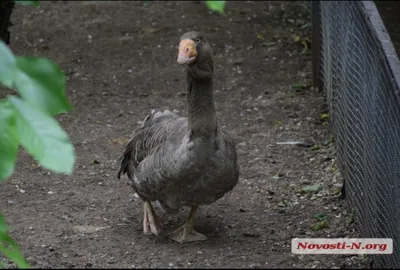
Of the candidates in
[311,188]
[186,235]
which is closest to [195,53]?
[186,235]

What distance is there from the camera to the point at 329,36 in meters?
7.80

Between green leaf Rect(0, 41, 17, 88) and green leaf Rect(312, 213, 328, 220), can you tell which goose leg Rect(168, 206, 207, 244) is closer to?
green leaf Rect(312, 213, 328, 220)

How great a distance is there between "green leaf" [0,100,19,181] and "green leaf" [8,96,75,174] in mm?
106

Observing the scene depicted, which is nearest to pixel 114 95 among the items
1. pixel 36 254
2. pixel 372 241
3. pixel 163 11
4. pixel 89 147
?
pixel 89 147

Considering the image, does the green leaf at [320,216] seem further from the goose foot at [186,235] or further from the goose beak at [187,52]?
the goose beak at [187,52]

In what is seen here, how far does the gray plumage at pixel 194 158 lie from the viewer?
17.1ft

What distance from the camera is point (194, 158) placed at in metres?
5.20

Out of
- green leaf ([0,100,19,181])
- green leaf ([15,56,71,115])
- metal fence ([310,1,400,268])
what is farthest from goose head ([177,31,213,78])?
green leaf ([15,56,71,115])

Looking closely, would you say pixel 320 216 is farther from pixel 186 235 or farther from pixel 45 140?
pixel 45 140

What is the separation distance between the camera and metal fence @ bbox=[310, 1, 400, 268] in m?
4.52

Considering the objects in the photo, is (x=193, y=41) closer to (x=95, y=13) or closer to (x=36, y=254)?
(x=36, y=254)

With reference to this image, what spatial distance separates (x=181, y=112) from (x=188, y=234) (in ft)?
9.22

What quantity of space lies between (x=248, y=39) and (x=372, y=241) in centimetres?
597

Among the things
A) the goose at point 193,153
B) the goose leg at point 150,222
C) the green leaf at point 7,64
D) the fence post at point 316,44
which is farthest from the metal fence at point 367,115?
the green leaf at point 7,64
